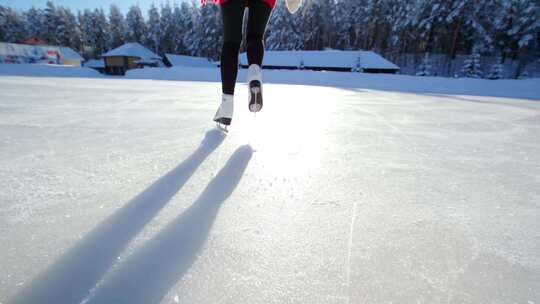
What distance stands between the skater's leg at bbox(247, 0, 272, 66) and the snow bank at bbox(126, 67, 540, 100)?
16.9 ft

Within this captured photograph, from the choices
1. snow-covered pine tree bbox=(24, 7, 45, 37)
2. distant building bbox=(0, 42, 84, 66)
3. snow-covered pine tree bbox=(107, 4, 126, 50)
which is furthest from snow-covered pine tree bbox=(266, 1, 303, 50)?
snow-covered pine tree bbox=(24, 7, 45, 37)

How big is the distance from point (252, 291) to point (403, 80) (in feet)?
26.7

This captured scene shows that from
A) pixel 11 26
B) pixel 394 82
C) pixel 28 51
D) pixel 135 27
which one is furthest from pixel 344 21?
pixel 11 26

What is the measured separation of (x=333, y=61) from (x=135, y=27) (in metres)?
35.2

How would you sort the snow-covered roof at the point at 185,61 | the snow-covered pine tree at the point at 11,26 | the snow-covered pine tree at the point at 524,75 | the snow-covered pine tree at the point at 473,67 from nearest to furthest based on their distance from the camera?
the snow-covered pine tree at the point at 473,67 < the snow-covered pine tree at the point at 524,75 < the snow-covered roof at the point at 185,61 < the snow-covered pine tree at the point at 11,26

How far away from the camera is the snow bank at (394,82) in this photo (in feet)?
19.5

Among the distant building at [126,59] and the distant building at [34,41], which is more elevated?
the distant building at [34,41]

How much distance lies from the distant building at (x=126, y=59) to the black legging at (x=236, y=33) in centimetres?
3120

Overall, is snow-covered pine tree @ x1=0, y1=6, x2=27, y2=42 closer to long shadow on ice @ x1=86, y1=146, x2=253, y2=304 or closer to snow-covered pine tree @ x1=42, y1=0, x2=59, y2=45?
snow-covered pine tree @ x1=42, y1=0, x2=59, y2=45

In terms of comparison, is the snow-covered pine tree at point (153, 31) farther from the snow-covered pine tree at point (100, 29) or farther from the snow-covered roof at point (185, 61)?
the snow-covered roof at point (185, 61)

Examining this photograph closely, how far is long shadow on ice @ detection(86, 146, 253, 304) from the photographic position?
0.32 meters

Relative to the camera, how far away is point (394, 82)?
7289mm

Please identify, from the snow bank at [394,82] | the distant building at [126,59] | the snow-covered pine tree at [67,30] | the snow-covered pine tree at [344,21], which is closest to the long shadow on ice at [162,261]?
the snow bank at [394,82]

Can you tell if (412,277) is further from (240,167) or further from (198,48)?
(198,48)
